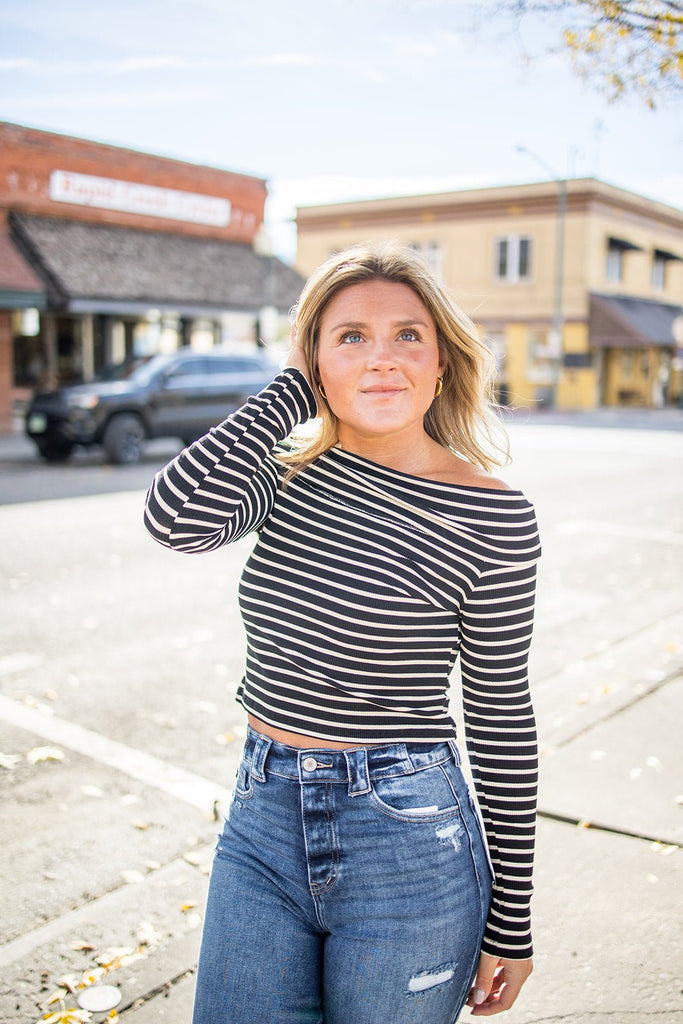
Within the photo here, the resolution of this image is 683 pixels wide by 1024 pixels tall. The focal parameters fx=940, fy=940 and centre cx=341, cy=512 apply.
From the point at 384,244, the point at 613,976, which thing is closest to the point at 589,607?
the point at 613,976

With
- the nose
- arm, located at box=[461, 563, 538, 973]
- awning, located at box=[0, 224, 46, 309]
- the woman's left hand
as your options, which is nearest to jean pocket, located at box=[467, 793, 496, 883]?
arm, located at box=[461, 563, 538, 973]

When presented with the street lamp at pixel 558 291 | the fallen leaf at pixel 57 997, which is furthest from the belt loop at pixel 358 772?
the street lamp at pixel 558 291

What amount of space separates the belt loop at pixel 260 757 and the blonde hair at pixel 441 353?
0.55 metres

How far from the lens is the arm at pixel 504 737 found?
5.87 feet

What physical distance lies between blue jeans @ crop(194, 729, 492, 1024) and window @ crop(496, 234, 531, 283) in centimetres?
3642

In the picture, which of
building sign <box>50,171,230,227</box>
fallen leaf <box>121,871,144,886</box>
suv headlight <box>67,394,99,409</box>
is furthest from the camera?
building sign <box>50,171,230,227</box>

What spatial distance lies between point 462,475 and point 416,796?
639 mm

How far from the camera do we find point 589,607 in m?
7.34

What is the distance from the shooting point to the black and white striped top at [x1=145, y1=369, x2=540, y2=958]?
178 cm

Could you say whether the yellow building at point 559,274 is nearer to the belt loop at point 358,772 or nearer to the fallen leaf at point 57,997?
the fallen leaf at point 57,997

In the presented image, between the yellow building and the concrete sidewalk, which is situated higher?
the yellow building

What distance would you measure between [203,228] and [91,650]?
2111 centimetres

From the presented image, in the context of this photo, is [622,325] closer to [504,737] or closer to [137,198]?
[137,198]

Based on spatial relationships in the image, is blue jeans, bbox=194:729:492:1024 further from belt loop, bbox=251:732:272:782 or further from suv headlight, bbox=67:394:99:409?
suv headlight, bbox=67:394:99:409
